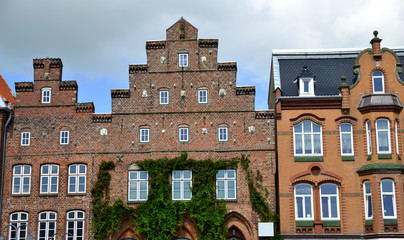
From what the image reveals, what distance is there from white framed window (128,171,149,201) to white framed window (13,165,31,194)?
590 centimetres

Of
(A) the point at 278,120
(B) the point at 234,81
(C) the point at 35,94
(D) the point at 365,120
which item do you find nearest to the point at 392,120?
(D) the point at 365,120

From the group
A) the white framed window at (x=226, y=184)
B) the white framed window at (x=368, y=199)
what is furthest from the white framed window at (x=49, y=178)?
the white framed window at (x=368, y=199)

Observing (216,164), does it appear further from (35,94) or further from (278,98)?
(35,94)

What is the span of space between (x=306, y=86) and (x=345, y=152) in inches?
172

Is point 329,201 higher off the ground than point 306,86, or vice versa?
point 306,86

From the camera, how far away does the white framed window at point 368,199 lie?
31114mm

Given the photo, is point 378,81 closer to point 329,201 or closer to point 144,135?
point 329,201

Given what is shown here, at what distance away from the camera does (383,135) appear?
31.8m

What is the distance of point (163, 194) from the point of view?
32.1 meters

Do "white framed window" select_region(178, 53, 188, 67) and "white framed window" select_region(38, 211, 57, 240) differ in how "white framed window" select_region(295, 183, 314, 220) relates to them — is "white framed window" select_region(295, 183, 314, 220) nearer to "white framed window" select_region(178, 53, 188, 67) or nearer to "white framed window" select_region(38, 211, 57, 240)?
"white framed window" select_region(178, 53, 188, 67)

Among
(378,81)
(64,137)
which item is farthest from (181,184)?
(378,81)

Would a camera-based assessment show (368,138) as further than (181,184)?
No

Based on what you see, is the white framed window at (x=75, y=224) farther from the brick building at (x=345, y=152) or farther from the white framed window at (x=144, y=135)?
the brick building at (x=345, y=152)

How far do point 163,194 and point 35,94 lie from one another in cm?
992
